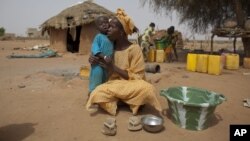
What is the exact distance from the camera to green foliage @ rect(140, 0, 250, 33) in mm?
13588

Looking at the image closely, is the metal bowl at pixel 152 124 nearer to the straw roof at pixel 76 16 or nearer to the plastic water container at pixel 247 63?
the plastic water container at pixel 247 63

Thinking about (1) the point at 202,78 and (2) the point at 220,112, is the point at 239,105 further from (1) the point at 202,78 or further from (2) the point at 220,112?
(1) the point at 202,78

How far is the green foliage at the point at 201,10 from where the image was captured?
44.6 feet

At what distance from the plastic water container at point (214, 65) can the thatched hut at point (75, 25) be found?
8.11m

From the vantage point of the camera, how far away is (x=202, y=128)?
11.9ft

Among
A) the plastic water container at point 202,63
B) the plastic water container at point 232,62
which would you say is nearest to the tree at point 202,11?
the plastic water container at point 232,62

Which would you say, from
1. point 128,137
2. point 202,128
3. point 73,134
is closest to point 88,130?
point 73,134

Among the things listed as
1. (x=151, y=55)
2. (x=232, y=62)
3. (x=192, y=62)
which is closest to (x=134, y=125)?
(x=192, y=62)

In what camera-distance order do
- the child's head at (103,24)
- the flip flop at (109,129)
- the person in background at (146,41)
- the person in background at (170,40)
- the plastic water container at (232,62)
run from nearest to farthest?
1. the flip flop at (109,129)
2. the child's head at (103,24)
3. the plastic water container at (232,62)
4. the person in background at (146,41)
5. the person in background at (170,40)

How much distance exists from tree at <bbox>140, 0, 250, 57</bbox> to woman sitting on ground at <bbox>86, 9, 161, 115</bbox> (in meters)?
8.70

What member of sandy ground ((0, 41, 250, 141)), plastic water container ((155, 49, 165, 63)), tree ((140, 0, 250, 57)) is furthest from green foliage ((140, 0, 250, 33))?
sandy ground ((0, 41, 250, 141))

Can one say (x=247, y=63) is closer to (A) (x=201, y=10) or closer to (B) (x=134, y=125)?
(A) (x=201, y=10)

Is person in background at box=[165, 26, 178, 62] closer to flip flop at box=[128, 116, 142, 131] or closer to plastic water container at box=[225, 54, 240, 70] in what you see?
plastic water container at box=[225, 54, 240, 70]

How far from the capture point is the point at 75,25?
1530 centimetres
